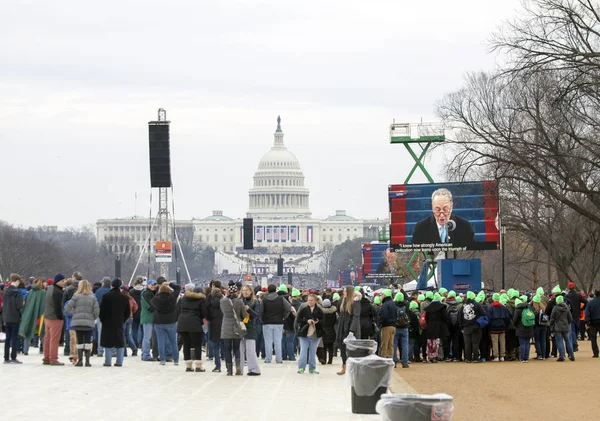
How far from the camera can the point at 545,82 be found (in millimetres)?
35562

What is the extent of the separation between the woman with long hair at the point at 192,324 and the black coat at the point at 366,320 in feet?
9.30

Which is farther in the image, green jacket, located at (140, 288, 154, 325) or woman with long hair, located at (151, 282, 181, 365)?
green jacket, located at (140, 288, 154, 325)

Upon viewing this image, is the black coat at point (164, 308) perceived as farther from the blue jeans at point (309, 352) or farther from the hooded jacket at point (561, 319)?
the hooded jacket at point (561, 319)

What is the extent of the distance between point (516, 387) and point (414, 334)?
758 centimetres

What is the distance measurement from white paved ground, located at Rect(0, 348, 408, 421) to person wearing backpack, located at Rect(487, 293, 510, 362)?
578 cm

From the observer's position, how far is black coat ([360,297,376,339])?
25812 mm

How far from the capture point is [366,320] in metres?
25.9

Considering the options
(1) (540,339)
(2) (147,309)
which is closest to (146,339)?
(2) (147,309)

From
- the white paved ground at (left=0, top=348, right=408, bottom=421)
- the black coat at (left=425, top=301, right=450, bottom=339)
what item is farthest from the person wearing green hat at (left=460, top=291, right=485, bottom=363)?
the white paved ground at (left=0, top=348, right=408, bottom=421)

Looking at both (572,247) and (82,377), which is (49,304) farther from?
(572,247)

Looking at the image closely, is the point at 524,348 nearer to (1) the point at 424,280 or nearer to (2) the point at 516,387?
(2) the point at 516,387

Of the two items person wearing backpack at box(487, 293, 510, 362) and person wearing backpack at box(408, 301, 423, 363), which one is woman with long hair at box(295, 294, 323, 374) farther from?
person wearing backpack at box(487, 293, 510, 362)

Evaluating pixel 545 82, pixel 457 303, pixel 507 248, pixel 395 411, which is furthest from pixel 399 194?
pixel 395 411

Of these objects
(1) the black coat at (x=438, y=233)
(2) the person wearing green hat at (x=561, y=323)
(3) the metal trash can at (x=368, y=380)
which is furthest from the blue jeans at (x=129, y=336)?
(1) the black coat at (x=438, y=233)
